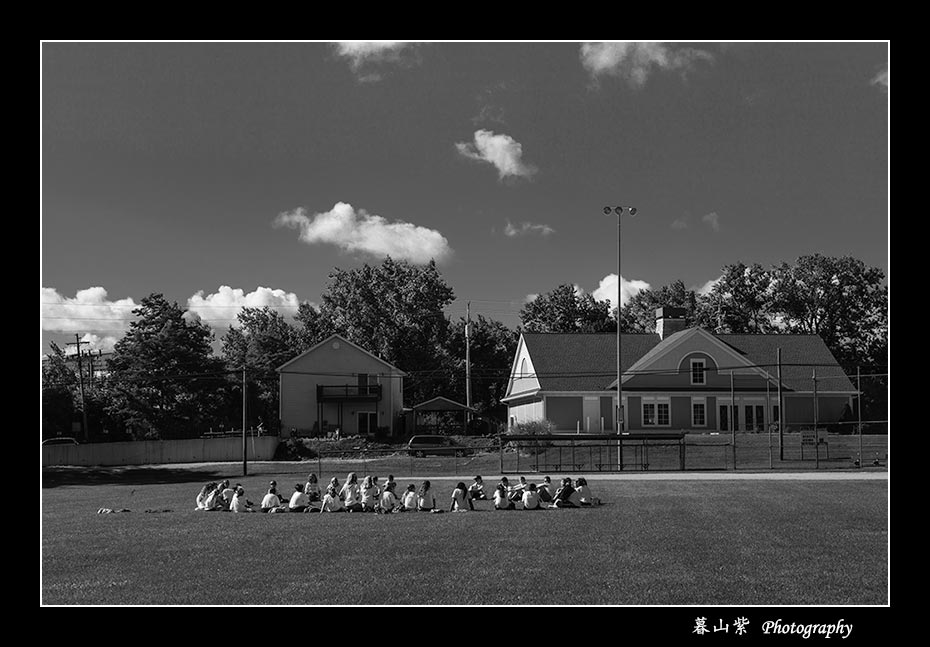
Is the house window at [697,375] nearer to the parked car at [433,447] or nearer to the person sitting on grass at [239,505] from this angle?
the parked car at [433,447]

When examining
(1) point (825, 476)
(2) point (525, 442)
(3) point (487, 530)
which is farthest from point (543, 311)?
(3) point (487, 530)

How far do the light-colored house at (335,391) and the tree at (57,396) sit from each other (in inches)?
527

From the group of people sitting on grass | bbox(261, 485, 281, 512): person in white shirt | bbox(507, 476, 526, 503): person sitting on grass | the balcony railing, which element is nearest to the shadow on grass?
the balcony railing

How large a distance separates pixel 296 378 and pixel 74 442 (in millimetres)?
14490

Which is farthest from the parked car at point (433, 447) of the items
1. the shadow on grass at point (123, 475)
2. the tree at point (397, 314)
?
the tree at point (397, 314)

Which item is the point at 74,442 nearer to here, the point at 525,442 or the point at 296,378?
the point at 296,378

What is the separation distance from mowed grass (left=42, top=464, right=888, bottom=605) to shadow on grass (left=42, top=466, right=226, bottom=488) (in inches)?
654

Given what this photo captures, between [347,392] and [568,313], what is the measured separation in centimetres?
2836

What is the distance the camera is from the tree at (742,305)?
7912 centimetres

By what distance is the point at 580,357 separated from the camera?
60.0 meters

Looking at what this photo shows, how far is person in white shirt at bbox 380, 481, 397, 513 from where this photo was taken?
80.4ft

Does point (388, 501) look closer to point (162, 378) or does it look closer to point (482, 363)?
point (162, 378)

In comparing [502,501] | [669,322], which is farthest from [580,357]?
[502,501]

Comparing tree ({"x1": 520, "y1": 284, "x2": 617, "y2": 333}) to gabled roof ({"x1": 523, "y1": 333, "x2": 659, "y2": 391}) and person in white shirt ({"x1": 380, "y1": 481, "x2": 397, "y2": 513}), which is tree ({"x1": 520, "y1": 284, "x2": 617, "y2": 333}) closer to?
gabled roof ({"x1": 523, "y1": 333, "x2": 659, "y2": 391})
